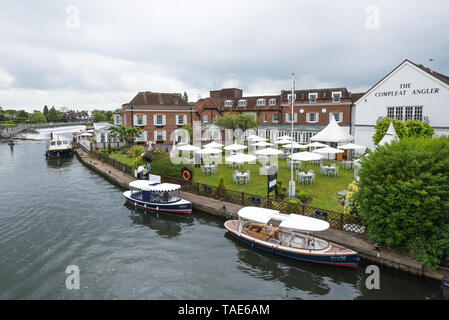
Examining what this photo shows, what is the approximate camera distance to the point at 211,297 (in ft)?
32.4

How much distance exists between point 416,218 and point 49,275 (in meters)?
14.6

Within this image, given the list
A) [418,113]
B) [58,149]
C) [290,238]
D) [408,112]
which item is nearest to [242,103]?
[408,112]

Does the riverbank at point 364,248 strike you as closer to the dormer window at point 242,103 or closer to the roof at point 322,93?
the roof at point 322,93

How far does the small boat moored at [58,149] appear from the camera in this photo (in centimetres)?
4291

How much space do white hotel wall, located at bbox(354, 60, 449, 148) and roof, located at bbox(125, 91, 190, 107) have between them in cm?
3062

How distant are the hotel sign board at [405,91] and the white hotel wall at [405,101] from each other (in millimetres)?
96

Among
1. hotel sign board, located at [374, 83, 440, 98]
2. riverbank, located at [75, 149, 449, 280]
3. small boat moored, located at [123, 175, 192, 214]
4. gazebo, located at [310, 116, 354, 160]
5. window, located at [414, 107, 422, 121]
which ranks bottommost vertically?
riverbank, located at [75, 149, 449, 280]

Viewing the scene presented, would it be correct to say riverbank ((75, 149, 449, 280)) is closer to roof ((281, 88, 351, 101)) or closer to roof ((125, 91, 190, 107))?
roof ((281, 88, 351, 101))

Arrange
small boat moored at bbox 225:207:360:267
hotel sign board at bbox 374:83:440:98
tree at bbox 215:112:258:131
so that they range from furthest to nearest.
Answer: tree at bbox 215:112:258:131, hotel sign board at bbox 374:83:440:98, small boat moored at bbox 225:207:360:267

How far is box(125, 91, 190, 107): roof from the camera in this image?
46.9 metres

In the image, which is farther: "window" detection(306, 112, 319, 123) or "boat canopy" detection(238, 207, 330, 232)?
"window" detection(306, 112, 319, 123)

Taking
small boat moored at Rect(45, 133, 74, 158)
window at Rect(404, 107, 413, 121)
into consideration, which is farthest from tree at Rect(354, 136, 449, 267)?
small boat moored at Rect(45, 133, 74, 158)
